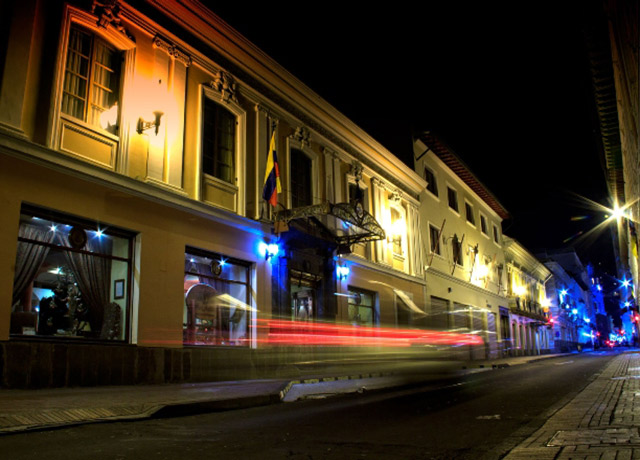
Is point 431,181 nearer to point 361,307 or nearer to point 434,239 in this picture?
point 434,239

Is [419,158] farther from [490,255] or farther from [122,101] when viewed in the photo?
[122,101]

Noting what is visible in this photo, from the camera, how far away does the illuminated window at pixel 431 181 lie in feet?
98.0

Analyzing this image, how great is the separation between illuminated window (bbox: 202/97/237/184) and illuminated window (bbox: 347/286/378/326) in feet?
25.1

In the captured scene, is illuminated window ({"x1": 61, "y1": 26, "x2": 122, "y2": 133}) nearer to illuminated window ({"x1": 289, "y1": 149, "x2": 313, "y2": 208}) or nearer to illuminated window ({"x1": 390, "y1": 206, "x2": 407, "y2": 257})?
illuminated window ({"x1": 289, "y1": 149, "x2": 313, "y2": 208})

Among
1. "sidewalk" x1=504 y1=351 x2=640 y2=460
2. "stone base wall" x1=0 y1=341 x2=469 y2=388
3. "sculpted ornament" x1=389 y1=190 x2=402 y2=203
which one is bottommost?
"sidewalk" x1=504 y1=351 x2=640 y2=460

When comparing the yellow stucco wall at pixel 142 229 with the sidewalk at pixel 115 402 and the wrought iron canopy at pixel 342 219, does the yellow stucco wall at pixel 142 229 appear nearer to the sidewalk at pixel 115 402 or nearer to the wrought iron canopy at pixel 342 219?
the sidewalk at pixel 115 402

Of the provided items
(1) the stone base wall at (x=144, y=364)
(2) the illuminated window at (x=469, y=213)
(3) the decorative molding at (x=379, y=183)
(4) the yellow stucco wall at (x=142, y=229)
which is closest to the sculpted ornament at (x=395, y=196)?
(3) the decorative molding at (x=379, y=183)

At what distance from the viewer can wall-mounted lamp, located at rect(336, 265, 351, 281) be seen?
19469mm

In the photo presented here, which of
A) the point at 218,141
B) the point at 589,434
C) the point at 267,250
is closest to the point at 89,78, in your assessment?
the point at 218,141

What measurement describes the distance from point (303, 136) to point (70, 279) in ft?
33.3

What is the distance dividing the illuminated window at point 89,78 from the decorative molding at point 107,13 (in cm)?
40

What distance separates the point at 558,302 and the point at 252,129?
59.5m

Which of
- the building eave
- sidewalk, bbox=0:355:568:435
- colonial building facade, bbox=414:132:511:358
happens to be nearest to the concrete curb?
sidewalk, bbox=0:355:568:435

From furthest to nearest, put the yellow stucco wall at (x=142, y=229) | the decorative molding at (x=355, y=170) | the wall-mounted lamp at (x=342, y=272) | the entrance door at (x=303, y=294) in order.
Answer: the decorative molding at (x=355, y=170), the wall-mounted lamp at (x=342, y=272), the entrance door at (x=303, y=294), the yellow stucco wall at (x=142, y=229)
